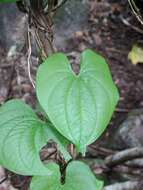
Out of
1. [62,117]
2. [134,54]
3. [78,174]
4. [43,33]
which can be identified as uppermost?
[43,33]

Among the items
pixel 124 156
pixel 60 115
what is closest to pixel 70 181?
pixel 60 115

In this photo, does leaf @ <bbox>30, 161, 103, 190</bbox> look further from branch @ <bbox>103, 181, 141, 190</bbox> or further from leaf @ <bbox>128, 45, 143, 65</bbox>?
leaf @ <bbox>128, 45, 143, 65</bbox>

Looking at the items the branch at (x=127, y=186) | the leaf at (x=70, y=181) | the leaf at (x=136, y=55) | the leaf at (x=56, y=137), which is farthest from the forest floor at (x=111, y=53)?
the leaf at (x=56, y=137)

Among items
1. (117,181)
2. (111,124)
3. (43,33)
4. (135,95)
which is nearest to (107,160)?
(117,181)

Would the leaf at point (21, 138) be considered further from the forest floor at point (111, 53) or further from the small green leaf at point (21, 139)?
the forest floor at point (111, 53)

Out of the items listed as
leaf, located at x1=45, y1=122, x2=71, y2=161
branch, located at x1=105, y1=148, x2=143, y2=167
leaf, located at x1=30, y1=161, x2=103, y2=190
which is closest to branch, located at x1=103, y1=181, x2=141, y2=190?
branch, located at x1=105, y1=148, x2=143, y2=167

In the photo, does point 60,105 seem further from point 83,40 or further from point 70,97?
point 83,40
